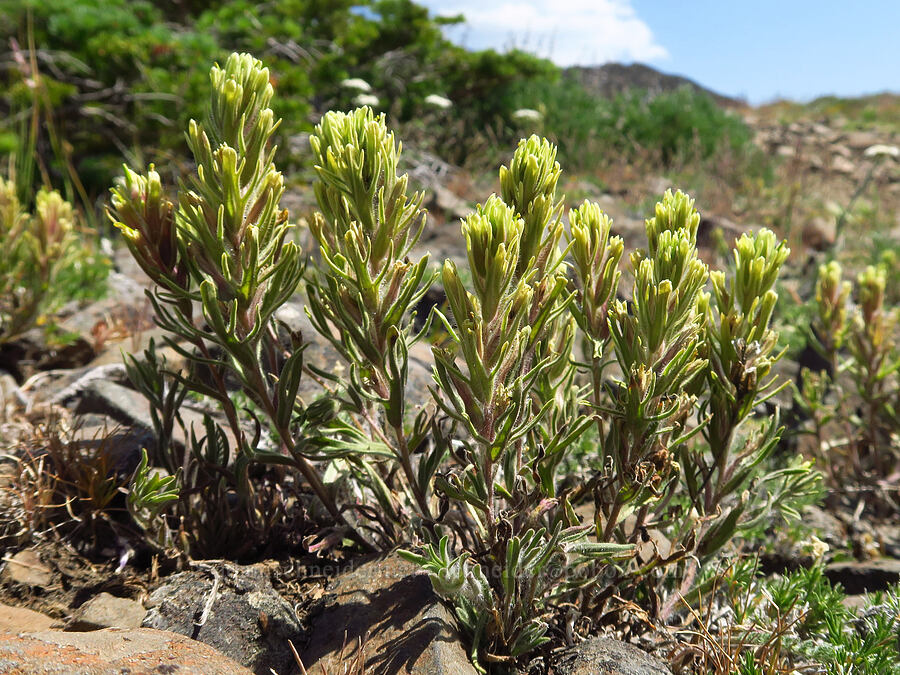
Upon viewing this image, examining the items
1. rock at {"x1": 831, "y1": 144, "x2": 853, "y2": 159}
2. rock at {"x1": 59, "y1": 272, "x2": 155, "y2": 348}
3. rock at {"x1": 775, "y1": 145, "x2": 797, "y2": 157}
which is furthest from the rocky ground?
rock at {"x1": 831, "y1": 144, "x2": 853, "y2": 159}

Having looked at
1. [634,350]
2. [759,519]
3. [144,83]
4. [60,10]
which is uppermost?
[60,10]

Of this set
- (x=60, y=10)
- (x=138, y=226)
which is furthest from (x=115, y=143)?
(x=138, y=226)

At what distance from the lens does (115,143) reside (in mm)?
7684

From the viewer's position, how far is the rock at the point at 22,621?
66.8 inches

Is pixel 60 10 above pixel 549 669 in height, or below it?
above

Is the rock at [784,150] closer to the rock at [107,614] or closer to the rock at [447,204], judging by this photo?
the rock at [447,204]

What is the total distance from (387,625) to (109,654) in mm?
664

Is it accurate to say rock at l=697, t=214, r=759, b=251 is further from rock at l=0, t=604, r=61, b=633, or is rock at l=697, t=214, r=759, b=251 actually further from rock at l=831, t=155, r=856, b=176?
rock at l=831, t=155, r=856, b=176

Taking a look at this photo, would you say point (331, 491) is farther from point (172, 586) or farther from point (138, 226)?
point (138, 226)

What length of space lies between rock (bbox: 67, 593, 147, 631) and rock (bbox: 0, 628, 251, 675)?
229mm

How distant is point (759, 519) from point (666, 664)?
19.2 inches

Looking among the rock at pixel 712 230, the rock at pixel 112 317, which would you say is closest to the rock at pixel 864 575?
the rock at pixel 112 317

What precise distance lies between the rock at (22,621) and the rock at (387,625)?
70 centimetres

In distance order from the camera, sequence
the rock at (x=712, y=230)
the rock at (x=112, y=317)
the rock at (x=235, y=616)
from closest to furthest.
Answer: the rock at (x=235, y=616), the rock at (x=112, y=317), the rock at (x=712, y=230)
